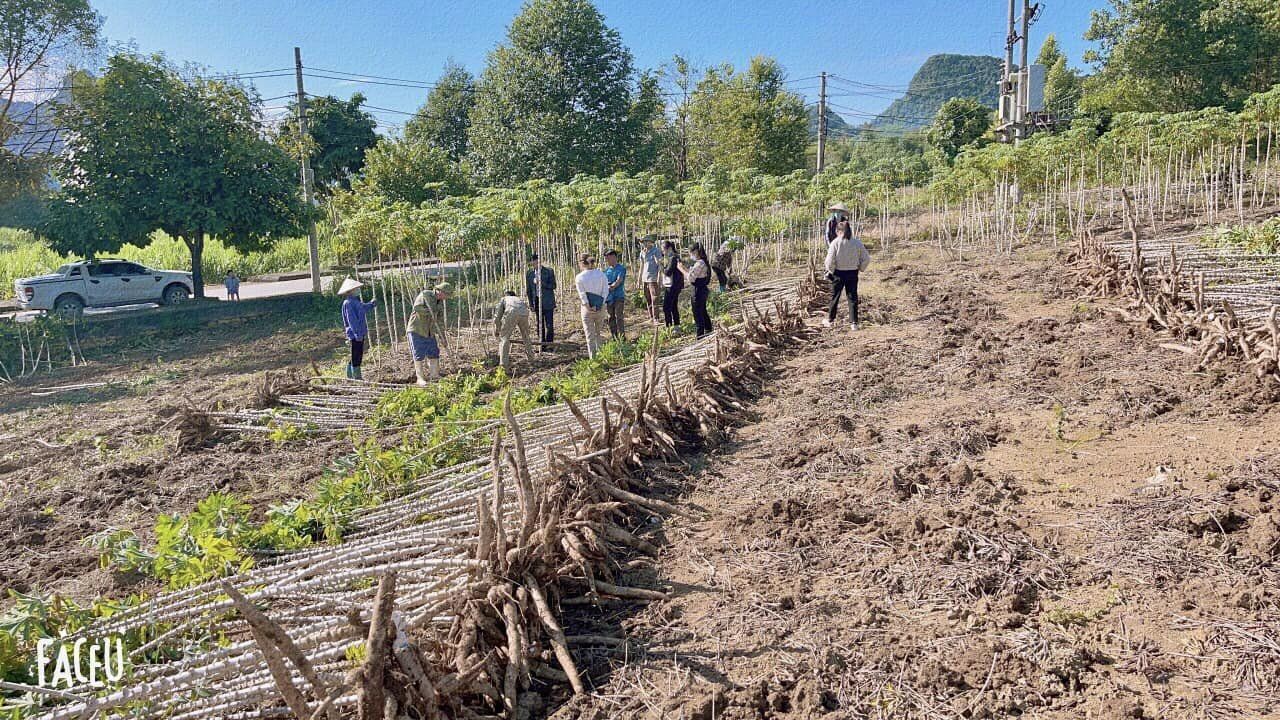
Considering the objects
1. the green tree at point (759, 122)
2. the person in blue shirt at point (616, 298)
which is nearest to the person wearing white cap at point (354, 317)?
the person in blue shirt at point (616, 298)

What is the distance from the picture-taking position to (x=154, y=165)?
16.7 meters

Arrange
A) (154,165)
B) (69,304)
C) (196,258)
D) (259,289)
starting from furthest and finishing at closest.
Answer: (259,289)
(196,258)
(69,304)
(154,165)

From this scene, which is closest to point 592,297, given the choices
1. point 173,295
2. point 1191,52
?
point 173,295

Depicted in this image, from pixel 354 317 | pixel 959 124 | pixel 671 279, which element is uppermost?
pixel 959 124

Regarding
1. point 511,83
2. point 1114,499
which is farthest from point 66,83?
point 1114,499

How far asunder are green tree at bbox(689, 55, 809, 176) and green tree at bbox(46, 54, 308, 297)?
16622mm

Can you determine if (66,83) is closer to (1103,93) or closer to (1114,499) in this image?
(1114,499)

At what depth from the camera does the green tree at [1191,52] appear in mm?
23562

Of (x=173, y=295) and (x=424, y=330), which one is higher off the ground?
(x=173, y=295)

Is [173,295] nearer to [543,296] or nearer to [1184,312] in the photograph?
[543,296]

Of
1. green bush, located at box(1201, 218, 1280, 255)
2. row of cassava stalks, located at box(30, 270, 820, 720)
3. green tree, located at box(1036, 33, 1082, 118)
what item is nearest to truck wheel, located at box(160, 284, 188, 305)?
row of cassava stalks, located at box(30, 270, 820, 720)

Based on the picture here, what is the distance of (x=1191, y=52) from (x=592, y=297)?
23.2 meters
